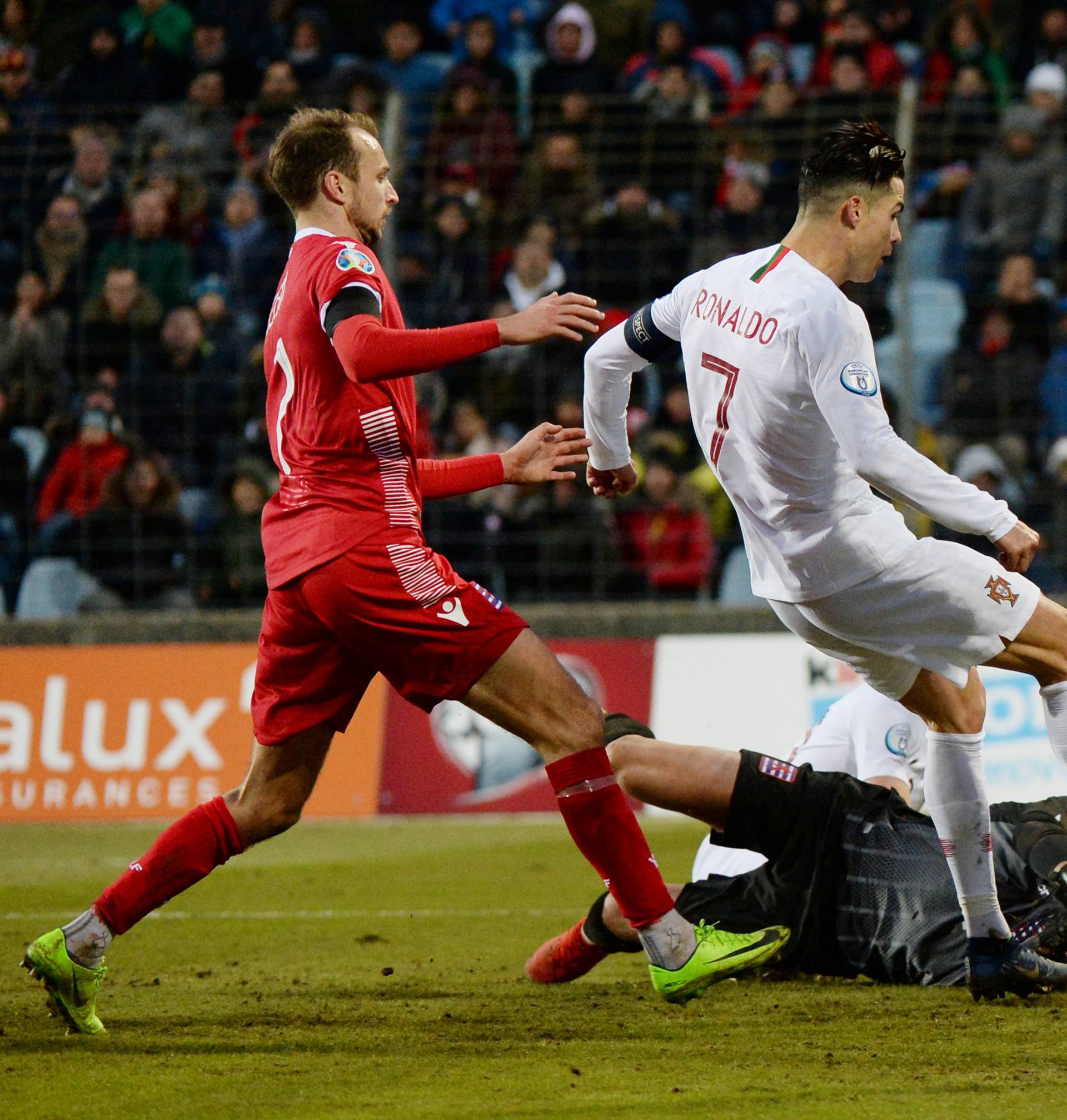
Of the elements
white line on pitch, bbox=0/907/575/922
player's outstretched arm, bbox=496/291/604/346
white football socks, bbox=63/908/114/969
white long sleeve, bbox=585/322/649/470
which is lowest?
white line on pitch, bbox=0/907/575/922

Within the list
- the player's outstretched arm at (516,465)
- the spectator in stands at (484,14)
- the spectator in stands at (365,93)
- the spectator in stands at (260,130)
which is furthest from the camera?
the spectator in stands at (484,14)

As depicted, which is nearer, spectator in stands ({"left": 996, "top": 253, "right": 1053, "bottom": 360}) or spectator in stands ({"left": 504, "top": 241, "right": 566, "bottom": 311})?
spectator in stands ({"left": 996, "top": 253, "right": 1053, "bottom": 360})

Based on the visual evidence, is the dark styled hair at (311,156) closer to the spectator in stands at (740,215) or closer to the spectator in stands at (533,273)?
the spectator in stands at (533,273)

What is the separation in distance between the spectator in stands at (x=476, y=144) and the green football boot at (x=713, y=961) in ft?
27.2

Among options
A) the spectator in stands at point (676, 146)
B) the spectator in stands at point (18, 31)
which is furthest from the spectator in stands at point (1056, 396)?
the spectator in stands at point (18, 31)

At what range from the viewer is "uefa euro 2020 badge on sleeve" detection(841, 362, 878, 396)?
4.28 metres

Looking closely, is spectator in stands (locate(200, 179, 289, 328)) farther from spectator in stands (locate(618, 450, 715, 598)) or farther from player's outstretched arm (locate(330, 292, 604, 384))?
player's outstretched arm (locate(330, 292, 604, 384))

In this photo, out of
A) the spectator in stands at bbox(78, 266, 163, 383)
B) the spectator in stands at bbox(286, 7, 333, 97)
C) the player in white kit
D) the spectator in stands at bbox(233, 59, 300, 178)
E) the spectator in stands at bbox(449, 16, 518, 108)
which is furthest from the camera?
the spectator in stands at bbox(286, 7, 333, 97)

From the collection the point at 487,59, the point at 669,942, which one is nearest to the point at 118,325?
the point at 487,59

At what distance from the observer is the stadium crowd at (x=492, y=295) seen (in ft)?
35.5

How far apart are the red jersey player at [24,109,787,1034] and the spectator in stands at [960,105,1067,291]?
7.97 m

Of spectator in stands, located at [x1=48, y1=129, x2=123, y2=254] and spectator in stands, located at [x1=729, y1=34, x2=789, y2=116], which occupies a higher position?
spectator in stands, located at [x1=729, y1=34, x2=789, y2=116]

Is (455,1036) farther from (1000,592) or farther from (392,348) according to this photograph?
(1000,592)

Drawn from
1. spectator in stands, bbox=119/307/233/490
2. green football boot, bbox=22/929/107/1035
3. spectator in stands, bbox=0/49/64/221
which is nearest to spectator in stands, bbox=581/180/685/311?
spectator in stands, bbox=119/307/233/490
